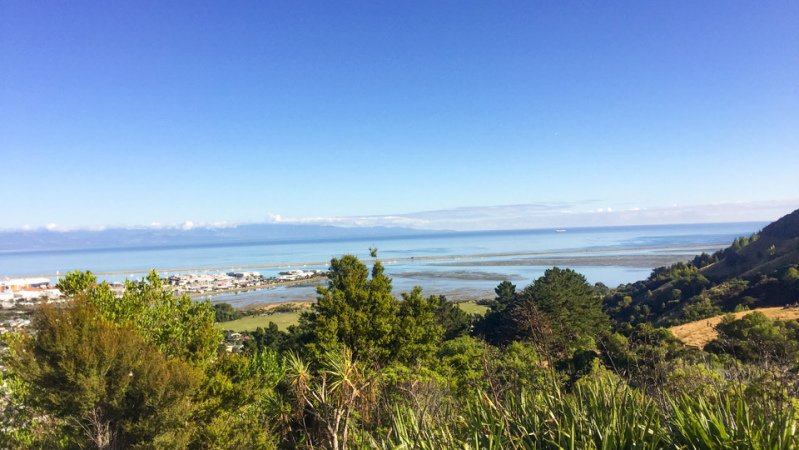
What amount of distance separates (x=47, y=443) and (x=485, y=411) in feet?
34.0

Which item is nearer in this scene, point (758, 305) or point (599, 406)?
point (599, 406)

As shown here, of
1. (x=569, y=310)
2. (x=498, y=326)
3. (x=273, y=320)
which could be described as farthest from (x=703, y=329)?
(x=273, y=320)

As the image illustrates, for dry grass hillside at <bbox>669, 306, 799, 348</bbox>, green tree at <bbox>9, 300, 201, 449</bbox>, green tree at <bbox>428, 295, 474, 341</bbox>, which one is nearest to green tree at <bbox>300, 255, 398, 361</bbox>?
green tree at <bbox>9, 300, 201, 449</bbox>

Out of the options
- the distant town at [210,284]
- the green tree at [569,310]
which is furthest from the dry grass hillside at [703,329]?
the distant town at [210,284]

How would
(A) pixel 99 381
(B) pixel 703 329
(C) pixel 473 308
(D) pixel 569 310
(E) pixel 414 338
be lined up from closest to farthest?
(A) pixel 99 381 → (E) pixel 414 338 → (B) pixel 703 329 → (D) pixel 569 310 → (C) pixel 473 308

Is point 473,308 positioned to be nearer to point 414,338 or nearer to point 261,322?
point 261,322

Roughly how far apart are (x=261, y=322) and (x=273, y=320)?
112 cm

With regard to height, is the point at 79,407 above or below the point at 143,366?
below

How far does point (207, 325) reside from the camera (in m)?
10.6

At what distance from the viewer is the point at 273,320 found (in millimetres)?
38750

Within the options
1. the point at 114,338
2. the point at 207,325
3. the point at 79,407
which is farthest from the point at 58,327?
the point at 207,325

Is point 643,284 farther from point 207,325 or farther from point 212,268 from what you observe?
→ point 212,268

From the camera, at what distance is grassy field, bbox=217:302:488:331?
3597 cm

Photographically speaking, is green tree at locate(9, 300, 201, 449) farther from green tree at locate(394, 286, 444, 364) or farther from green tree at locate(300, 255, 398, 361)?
green tree at locate(394, 286, 444, 364)
